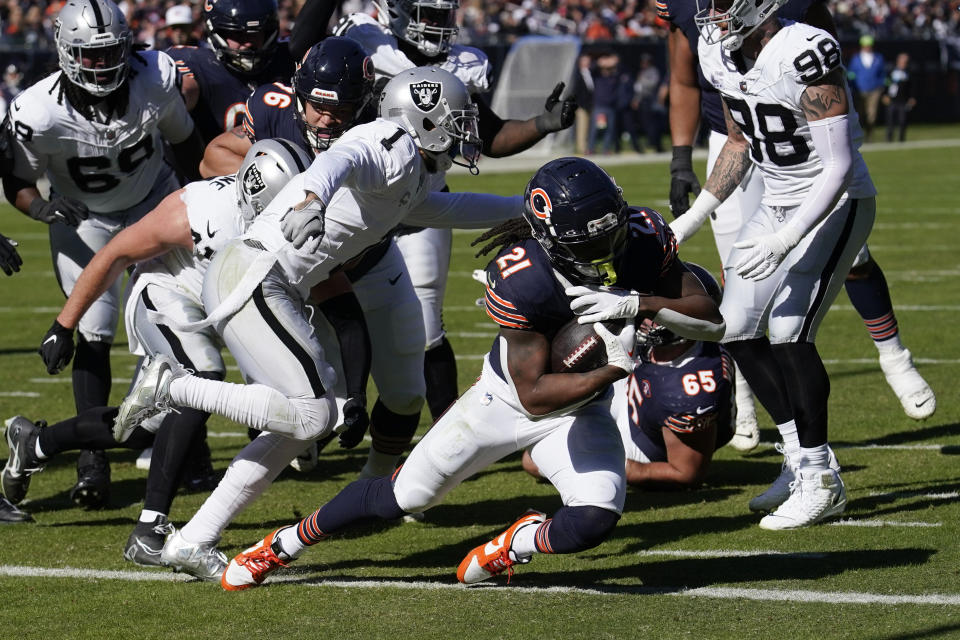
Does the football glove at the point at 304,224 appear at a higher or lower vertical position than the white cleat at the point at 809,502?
higher

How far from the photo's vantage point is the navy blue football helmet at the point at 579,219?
3.74 meters

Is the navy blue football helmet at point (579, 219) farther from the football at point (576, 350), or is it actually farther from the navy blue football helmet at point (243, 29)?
Answer: the navy blue football helmet at point (243, 29)

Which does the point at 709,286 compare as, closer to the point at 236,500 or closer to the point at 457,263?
the point at 236,500

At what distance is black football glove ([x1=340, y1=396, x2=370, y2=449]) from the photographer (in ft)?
13.8

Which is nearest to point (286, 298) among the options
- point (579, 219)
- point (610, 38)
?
point (579, 219)

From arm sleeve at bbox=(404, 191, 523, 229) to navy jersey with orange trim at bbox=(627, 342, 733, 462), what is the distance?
3.23 ft

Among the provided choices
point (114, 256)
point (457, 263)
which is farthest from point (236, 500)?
point (457, 263)

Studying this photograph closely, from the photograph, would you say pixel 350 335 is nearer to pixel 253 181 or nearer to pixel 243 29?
pixel 253 181

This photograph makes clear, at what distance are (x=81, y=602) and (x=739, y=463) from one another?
2788 millimetres

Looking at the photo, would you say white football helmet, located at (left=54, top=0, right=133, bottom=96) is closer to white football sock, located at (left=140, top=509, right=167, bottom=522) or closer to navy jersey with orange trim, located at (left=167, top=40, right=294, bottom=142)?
navy jersey with orange trim, located at (left=167, top=40, right=294, bottom=142)

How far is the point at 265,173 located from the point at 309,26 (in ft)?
5.74

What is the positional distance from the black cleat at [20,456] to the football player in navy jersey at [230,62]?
144 cm

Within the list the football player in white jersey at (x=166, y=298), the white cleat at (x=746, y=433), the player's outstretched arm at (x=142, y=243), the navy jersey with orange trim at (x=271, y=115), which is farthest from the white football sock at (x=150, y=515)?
the white cleat at (x=746, y=433)

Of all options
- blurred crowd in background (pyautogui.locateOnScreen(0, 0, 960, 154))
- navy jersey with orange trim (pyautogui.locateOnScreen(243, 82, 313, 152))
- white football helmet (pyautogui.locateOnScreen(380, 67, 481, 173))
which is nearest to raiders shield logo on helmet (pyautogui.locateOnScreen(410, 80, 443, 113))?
white football helmet (pyautogui.locateOnScreen(380, 67, 481, 173))
